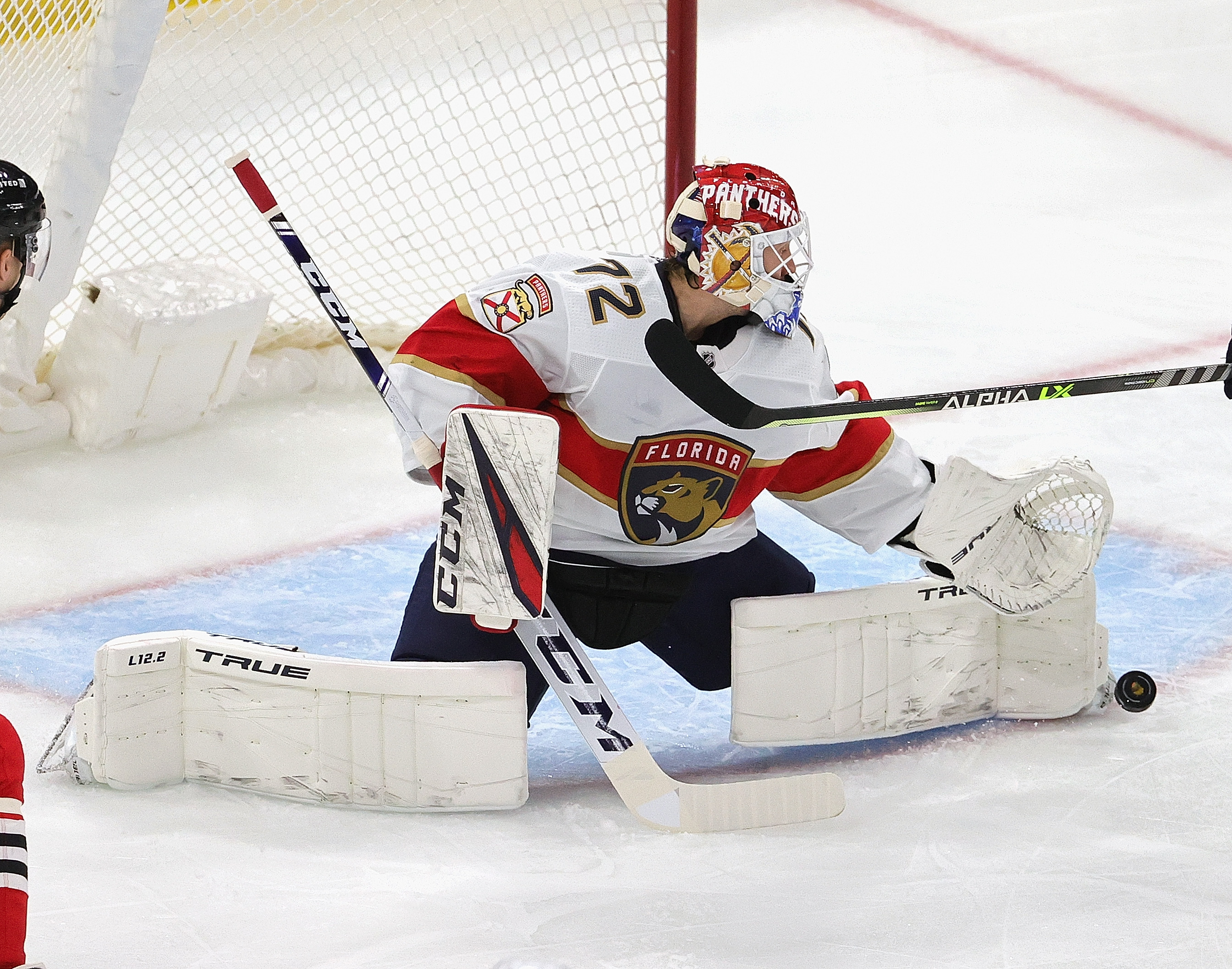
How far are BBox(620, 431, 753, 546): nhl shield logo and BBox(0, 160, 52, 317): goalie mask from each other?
80 centimetres

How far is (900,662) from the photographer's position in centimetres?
234

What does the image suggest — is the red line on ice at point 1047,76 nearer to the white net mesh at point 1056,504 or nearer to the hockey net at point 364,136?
the hockey net at point 364,136

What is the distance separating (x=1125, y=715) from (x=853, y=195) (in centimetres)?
318

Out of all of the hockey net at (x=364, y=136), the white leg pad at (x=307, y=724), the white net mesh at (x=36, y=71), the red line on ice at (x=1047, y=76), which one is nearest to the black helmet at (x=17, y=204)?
the white leg pad at (x=307, y=724)

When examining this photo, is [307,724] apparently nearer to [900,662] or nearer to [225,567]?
[900,662]

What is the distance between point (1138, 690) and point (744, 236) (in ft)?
3.14

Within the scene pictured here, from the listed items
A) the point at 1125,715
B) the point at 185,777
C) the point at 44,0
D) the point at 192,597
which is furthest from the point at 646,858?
the point at 44,0

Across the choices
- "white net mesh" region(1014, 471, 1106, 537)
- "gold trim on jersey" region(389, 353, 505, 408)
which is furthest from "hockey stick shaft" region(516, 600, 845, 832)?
"white net mesh" region(1014, 471, 1106, 537)

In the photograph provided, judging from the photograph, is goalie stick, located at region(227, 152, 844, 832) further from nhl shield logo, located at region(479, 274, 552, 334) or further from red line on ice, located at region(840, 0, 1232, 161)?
red line on ice, located at region(840, 0, 1232, 161)

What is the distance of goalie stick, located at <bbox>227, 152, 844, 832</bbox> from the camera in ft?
6.88

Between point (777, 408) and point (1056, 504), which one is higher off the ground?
point (777, 408)

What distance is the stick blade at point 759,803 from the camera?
2.09m

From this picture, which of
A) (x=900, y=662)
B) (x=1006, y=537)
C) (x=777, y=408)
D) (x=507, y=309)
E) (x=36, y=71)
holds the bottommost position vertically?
(x=900, y=662)

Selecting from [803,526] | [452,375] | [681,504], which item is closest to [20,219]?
[452,375]
